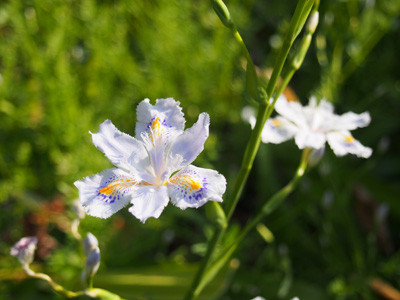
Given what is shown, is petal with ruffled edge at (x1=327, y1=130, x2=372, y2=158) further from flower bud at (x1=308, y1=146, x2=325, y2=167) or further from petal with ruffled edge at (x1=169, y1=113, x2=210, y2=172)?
petal with ruffled edge at (x1=169, y1=113, x2=210, y2=172)

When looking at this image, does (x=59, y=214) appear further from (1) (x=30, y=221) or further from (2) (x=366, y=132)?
(2) (x=366, y=132)

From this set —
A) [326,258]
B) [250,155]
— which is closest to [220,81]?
A: [326,258]

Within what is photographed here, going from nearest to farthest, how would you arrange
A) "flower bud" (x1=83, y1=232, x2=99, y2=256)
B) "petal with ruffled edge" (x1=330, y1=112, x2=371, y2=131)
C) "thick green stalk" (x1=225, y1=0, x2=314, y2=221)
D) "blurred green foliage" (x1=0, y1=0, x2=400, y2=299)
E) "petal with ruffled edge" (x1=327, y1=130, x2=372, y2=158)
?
"thick green stalk" (x1=225, y1=0, x2=314, y2=221) → "flower bud" (x1=83, y1=232, x2=99, y2=256) → "petal with ruffled edge" (x1=327, y1=130, x2=372, y2=158) → "petal with ruffled edge" (x1=330, y1=112, x2=371, y2=131) → "blurred green foliage" (x1=0, y1=0, x2=400, y2=299)

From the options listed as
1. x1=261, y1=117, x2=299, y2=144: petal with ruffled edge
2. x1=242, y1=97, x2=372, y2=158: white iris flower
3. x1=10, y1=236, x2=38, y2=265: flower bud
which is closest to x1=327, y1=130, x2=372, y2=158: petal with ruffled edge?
x1=242, y1=97, x2=372, y2=158: white iris flower

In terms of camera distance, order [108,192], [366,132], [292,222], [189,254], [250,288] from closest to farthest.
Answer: [108,192]
[250,288]
[292,222]
[189,254]
[366,132]

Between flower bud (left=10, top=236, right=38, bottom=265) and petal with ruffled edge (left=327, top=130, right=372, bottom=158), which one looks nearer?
flower bud (left=10, top=236, right=38, bottom=265)

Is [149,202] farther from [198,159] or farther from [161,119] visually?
[198,159]
